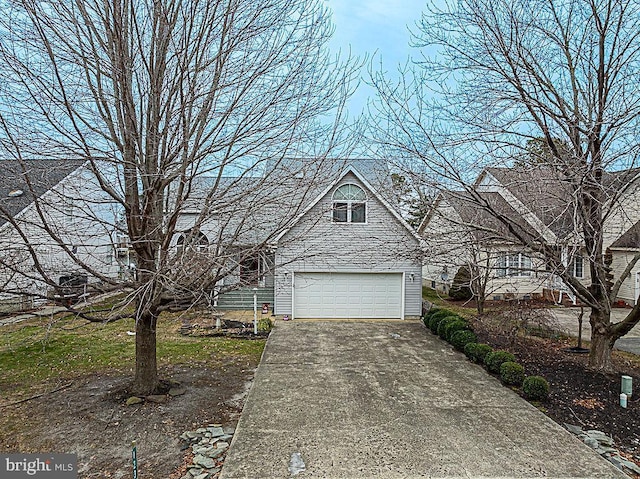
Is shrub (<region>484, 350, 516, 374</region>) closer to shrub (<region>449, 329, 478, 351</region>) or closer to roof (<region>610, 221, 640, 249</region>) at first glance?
shrub (<region>449, 329, 478, 351</region>)

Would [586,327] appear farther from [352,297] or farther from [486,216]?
[352,297]

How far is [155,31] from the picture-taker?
227 inches

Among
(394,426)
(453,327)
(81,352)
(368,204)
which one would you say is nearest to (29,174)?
(81,352)

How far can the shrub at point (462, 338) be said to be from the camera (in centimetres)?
1006

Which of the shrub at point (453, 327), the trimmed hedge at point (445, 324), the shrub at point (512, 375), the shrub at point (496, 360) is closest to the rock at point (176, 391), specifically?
the shrub at point (512, 375)

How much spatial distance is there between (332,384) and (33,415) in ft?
15.2

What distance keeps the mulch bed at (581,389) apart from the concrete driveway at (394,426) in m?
0.58

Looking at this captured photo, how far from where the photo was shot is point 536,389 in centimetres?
698

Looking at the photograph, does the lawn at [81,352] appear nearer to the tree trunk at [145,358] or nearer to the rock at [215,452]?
the tree trunk at [145,358]

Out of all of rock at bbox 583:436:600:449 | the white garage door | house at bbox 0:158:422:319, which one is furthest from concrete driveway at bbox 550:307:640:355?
rock at bbox 583:436:600:449

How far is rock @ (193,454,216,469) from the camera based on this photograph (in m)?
4.84

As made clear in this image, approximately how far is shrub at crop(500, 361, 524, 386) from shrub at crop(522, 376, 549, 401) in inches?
22.1

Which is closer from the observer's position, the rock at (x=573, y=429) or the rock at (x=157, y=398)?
the rock at (x=573, y=429)

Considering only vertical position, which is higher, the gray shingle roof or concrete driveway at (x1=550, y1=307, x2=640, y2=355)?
the gray shingle roof
